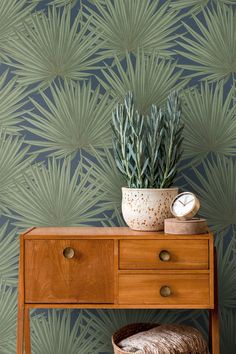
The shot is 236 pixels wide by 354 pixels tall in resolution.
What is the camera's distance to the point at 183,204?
2404 mm

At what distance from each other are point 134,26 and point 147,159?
25.2 inches

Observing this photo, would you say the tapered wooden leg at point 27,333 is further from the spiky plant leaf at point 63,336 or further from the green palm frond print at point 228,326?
the green palm frond print at point 228,326

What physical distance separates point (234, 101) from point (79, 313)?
117 centimetres

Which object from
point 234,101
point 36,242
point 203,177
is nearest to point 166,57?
point 234,101

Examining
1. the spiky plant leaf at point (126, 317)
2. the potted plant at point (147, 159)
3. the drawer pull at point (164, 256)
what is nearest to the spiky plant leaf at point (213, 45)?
the potted plant at point (147, 159)

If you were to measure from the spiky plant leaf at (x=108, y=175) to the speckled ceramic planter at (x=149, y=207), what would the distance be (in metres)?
0.24

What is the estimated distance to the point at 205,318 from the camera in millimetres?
2732

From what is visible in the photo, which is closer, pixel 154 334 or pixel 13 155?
pixel 154 334

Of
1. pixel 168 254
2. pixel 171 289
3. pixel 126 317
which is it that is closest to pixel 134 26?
pixel 168 254

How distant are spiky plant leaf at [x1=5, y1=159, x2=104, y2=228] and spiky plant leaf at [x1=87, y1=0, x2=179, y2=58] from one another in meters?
0.57

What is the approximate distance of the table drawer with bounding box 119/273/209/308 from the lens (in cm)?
235

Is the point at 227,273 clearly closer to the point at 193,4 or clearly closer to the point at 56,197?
the point at 56,197

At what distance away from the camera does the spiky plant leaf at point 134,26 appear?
271 cm

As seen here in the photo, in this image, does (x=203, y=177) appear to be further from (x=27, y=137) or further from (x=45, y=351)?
(x=45, y=351)
